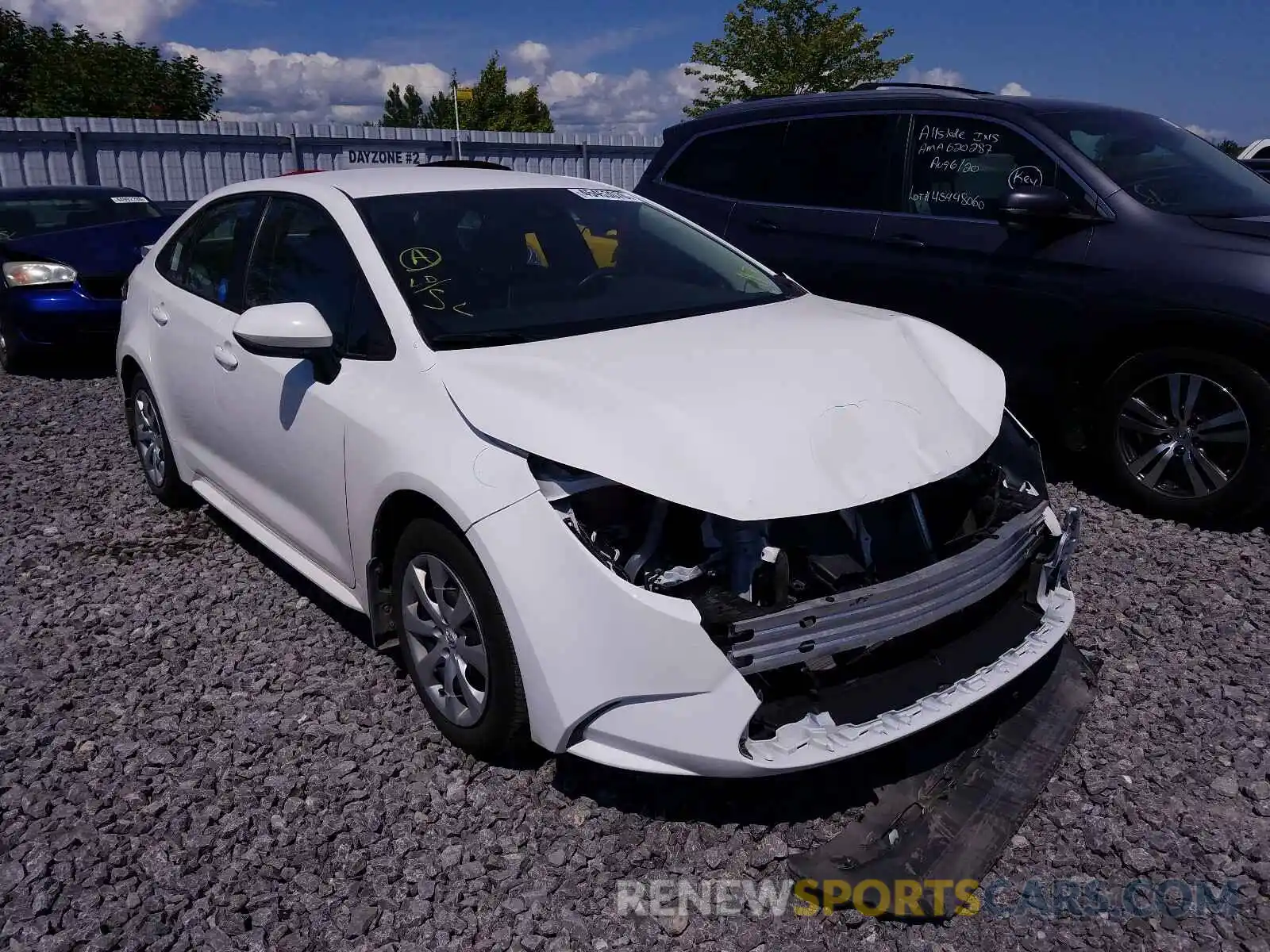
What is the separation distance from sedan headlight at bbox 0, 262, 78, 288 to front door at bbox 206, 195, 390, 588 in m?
4.54

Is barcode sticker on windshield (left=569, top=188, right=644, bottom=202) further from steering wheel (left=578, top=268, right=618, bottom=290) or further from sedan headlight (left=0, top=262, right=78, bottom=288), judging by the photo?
sedan headlight (left=0, top=262, right=78, bottom=288)

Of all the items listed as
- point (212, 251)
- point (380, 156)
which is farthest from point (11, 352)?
point (380, 156)

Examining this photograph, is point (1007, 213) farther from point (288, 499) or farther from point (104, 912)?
point (104, 912)

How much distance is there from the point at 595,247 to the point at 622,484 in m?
1.54

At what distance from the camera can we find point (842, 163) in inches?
219

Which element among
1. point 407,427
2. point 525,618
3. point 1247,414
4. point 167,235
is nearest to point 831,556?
point 525,618

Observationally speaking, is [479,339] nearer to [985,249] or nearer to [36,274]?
[985,249]

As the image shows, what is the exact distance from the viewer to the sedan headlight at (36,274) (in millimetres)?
7301

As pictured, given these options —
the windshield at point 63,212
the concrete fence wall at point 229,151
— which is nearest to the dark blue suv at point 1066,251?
the windshield at point 63,212

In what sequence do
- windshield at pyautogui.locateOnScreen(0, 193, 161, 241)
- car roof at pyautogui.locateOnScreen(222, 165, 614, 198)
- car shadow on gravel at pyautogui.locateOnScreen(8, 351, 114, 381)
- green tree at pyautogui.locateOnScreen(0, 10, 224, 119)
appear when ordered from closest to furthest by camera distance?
car roof at pyautogui.locateOnScreen(222, 165, 614, 198) → car shadow on gravel at pyautogui.locateOnScreen(8, 351, 114, 381) → windshield at pyautogui.locateOnScreen(0, 193, 161, 241) → green tree at pyautogui.locateOnScreen(0, 10, 224, 119)

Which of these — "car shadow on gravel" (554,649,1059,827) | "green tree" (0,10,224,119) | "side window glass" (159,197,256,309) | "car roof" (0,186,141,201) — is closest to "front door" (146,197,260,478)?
"side window glass" (159,197,256,309)

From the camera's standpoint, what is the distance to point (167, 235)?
185 inches

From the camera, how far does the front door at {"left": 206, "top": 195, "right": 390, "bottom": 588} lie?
3051 mm

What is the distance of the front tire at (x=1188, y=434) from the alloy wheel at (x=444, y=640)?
132 inches
